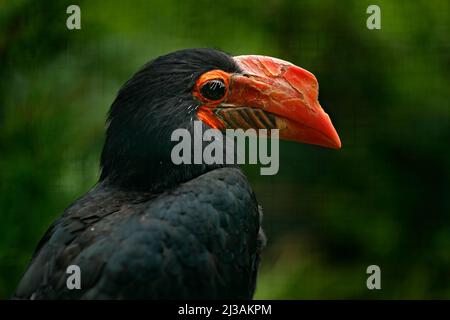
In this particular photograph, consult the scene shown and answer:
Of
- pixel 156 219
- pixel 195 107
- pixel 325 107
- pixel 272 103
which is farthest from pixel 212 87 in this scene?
pixel 325 107

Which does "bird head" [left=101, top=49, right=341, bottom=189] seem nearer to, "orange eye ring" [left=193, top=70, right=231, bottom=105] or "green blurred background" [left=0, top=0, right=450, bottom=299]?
"orange eye ring" [left=193, top=70, right=231, bottom=105]

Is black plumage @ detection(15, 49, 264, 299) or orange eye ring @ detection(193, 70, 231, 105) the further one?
orange eye ring @ detection(193, 70, 231, 105)

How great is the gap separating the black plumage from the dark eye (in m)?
0.05

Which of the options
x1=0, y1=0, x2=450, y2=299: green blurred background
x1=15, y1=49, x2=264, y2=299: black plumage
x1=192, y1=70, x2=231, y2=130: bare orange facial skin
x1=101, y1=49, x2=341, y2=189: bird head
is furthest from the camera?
x1=0, y1=0, x2=450, y2=299: green blurred background

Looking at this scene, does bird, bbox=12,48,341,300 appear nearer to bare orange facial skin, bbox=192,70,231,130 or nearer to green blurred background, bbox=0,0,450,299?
bare orange facial skin, bbox=192,70,231,130

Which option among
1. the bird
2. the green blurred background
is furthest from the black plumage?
the green blurred background

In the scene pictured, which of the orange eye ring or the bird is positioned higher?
the orange eye ring

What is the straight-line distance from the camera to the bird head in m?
3.01

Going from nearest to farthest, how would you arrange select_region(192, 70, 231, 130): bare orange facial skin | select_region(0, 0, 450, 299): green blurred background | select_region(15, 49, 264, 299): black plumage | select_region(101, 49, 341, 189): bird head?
select_region(15, 49, 264, 299): black plumage
select_region(101, 49, 341, 189): bird head
select_region(192, 70, 231, 130): bare orange facial skin
select_region(0, 0, 450, 299): green blurred background

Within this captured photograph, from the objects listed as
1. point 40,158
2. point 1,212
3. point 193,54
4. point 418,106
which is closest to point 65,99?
point 40,158

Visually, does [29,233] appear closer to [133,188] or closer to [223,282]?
[133,188]

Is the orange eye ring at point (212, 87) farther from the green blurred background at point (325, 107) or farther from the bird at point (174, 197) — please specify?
the green blurred background at point (325, 107)

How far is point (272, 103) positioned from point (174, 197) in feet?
2.14

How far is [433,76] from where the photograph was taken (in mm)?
4750
